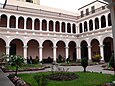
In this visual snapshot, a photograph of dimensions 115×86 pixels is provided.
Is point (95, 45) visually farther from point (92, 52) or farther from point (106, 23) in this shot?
point (106, 23)

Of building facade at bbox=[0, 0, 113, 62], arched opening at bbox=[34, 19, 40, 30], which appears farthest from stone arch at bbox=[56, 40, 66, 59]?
arched opening at bbox=[34, 19, 40, 30]

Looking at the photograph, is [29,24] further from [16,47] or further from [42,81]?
[42,81]

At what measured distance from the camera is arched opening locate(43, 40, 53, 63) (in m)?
29.2

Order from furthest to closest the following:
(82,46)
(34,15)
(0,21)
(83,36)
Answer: (82,46), (83,36), (34,15), (0,21)

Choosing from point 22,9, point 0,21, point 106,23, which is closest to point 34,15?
point 22,9

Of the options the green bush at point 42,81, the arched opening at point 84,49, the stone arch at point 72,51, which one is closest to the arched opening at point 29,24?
the stone arch at point 72,51

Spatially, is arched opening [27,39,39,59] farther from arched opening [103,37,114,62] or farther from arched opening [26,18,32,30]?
arched opening [103,37,114,62]

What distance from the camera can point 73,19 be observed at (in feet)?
100


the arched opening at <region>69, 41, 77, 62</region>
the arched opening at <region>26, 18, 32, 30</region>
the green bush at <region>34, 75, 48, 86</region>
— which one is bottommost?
the green bush at <region>34, 75, 48, 86</region>

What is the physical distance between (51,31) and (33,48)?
4427 millimetres

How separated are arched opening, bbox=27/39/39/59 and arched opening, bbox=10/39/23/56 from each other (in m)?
1.44

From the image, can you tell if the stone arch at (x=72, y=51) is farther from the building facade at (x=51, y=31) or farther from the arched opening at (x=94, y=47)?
the arched opening at (x=94, y=47)

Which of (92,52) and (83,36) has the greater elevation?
(83,36)

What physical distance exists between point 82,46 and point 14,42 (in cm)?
1287
